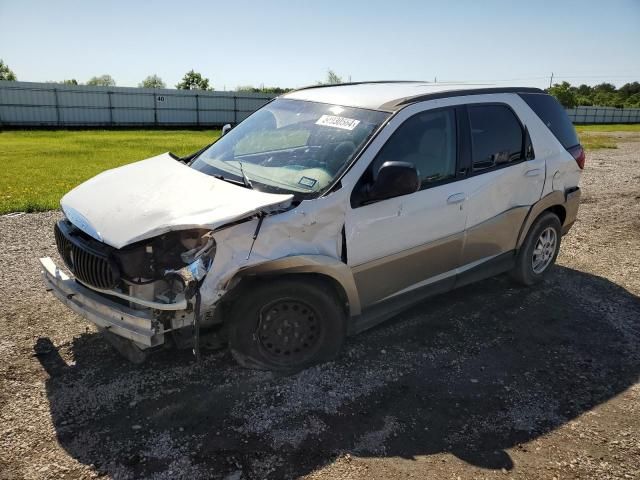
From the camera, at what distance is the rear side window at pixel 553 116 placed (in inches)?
205

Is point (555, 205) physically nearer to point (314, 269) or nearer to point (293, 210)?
point (314, 269)

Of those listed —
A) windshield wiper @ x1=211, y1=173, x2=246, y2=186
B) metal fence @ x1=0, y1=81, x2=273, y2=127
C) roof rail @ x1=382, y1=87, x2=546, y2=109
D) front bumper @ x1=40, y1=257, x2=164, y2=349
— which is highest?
metal fence @ x1=0, y1=81, x2=273, y2=127

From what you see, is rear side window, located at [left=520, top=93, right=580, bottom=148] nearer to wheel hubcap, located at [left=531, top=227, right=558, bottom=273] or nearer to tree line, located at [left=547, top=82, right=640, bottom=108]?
wheel hubcap, located at [left=531, top=227, right=558, bottom=273]

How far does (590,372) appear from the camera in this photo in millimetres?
3965

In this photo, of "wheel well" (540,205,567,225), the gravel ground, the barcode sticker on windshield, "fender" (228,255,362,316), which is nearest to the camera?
the gravel ground

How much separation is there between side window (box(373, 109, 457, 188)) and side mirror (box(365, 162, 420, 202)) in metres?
0.17

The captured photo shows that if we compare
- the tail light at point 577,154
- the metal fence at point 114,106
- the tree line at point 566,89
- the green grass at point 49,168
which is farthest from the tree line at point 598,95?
the tail light at point 577,154

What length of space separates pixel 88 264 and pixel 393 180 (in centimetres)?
207

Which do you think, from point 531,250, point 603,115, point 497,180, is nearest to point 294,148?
point 497,180

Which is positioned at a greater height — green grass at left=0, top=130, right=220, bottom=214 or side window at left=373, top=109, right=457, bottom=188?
side window at left=373, top=109, right=457, bottom=188

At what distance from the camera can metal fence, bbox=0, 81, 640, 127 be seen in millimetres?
29953

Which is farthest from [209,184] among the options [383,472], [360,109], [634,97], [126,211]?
[634,97]

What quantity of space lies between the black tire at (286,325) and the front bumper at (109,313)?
1.81 ft

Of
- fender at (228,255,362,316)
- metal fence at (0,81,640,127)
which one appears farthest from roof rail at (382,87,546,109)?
metal fence at (0,81,640,127)
